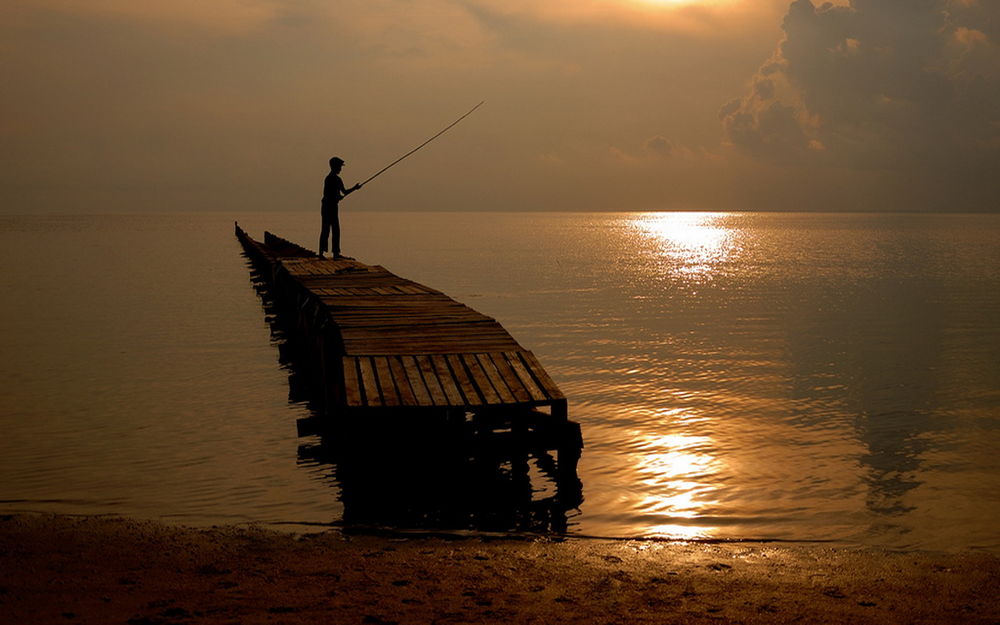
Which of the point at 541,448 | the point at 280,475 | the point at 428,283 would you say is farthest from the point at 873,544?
the point at 428,283

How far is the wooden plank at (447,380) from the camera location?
862 centimetres

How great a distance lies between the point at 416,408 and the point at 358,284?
846 cm

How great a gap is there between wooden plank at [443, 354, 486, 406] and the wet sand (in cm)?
143

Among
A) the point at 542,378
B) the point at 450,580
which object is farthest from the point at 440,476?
the point at 450,580

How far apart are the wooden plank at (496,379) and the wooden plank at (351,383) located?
4.25 feet

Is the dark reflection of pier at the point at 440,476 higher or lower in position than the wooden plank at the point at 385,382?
lower

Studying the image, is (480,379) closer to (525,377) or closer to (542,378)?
(525,377)

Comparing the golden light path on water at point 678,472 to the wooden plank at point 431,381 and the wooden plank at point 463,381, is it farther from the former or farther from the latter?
the wooden plank at point 431,381

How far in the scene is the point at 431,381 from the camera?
361 inches

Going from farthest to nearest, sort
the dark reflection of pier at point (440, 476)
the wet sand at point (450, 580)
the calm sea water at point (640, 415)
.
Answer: the calm sea water at point (640, 415) < the dark reflection of pier at point (440, 476) < the wet sand at point (450, 580)

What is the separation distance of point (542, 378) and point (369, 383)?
1.70 metres

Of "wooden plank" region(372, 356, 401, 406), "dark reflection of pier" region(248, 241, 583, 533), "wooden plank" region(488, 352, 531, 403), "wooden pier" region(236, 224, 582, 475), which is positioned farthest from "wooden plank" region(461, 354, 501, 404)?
"wooden plank" region(372, 356, 401, 406)

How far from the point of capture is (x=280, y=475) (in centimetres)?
1015

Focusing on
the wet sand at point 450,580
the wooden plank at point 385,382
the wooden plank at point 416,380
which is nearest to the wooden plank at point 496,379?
the wooden plank at point 416,380
